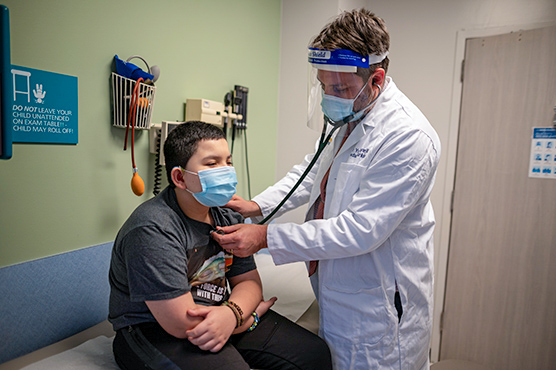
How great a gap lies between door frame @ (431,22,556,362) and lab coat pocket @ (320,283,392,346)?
1488 mm

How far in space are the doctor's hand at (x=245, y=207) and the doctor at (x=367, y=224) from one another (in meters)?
0.29

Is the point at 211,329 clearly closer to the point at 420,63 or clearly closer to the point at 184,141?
the point at 184,141

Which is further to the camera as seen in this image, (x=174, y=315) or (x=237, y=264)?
(x=237, y=264)

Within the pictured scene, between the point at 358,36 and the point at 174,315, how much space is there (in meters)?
0.97

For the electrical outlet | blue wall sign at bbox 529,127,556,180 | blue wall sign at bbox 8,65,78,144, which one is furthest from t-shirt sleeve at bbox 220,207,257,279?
blue wall sign at bbox 529,127,556,180

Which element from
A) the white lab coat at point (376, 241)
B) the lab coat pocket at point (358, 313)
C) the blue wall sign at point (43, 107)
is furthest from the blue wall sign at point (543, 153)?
the blue wall sign at point (43, 107)

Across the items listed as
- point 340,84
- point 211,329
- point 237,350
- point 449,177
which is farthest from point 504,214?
point 211,329

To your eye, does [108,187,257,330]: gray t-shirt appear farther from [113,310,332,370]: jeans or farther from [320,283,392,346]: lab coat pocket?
[320,283,392,346]: lab coat pocket

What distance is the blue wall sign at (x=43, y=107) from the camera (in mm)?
1154

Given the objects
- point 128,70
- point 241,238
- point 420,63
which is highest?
point 420,63

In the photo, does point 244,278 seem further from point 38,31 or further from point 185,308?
point 38,31

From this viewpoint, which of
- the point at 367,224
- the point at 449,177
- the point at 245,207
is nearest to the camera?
the point at 367,224

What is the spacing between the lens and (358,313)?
122cm

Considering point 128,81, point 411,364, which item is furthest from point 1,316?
point 411,364
